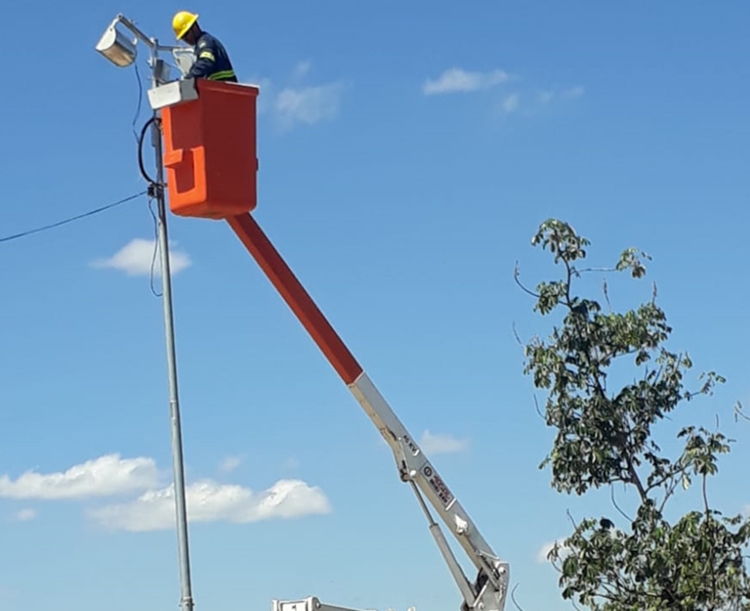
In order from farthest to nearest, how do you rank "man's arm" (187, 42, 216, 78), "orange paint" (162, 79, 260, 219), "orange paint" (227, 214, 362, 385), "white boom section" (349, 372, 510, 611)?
1. "white boom section" (349, 372, 510, 611)
2. "orange paint" (227, 214, 362, 385)
3. "man's arm" (187, 42, 216, 78)
4. "orange paint" (162, 79, 260, 219)

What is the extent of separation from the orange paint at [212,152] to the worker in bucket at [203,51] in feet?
0.61

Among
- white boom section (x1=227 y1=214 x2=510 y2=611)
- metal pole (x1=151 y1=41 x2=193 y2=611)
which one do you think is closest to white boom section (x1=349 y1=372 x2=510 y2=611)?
white boom section (x1=227 y1=214 x2=510 y2=611)

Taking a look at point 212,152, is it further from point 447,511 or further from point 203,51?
point 447,511

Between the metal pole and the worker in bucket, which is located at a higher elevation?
the worker in bucket

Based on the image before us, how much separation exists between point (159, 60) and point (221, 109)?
0.90 m

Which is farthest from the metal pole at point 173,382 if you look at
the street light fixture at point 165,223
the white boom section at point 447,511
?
the white boom section at point 447,511

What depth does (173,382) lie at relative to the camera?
39.3 ft

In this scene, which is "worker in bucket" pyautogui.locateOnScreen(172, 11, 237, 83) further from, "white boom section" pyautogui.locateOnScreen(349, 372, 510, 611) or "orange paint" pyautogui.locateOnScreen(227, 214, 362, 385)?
"white boom section" pyautogui.locateOnScreen(349, 372, 510, 611)

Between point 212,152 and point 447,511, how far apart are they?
4407mm

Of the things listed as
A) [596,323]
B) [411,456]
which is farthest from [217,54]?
[596,323]

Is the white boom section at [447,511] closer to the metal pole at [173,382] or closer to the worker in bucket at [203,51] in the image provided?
the metal pole at [173,382]

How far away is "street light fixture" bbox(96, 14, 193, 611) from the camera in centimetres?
1144

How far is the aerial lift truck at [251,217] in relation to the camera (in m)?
11.0

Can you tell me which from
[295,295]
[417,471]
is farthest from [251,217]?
[417,471]
